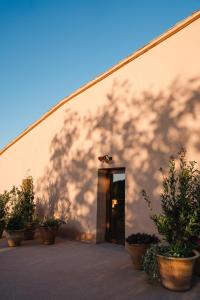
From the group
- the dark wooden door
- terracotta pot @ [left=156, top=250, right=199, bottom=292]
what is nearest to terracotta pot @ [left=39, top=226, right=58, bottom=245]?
the dark wooden door

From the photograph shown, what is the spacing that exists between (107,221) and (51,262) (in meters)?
2.64

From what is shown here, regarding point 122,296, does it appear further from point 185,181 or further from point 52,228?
point 52,228

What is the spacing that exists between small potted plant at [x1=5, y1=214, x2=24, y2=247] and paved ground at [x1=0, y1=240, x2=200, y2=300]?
73 centimetres

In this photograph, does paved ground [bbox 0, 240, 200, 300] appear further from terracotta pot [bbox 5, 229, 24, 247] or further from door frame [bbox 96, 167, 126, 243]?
door frame [bbox 96, 167, 126, 243]

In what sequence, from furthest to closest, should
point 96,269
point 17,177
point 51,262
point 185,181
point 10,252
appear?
point 17,177 < point 10,252 < point 51,262 < point 96,269 < point 185,181

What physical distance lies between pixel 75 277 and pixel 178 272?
1.83 m

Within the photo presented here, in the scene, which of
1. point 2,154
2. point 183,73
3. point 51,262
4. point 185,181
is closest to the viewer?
point 185,181

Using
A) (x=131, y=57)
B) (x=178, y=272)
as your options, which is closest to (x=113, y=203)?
(x=178, y=272)

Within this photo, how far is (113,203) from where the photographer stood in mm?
8055

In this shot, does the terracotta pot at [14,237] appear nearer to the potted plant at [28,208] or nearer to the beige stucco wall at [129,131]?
the potted plant at [28,208]

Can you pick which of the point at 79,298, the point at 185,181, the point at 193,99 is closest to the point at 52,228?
the point at 79,298

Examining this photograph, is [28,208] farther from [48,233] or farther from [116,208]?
[116,208]

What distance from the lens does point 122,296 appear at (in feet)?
12.6

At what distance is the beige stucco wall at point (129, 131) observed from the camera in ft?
20.8
